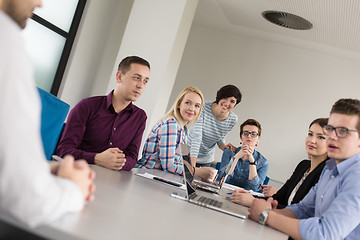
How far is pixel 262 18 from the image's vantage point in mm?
8023

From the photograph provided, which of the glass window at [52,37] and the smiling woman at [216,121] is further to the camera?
the glass window at [52,37]

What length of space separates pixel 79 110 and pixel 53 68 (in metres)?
3.28

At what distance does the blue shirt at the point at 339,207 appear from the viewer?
1.86m

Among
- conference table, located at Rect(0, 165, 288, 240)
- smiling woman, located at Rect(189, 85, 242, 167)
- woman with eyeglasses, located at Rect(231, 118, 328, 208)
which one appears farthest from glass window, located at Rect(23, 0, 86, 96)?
conference table, located at Rect(0, 165, 288, 240)

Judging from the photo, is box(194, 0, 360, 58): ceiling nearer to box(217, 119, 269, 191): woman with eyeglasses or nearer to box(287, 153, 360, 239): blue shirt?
box(217, 119, 269, 191): woman with eyeglasses

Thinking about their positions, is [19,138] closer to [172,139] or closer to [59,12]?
[172,139]

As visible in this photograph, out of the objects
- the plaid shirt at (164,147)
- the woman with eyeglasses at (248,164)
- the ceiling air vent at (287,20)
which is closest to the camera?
the plaid shirt at (164,147)

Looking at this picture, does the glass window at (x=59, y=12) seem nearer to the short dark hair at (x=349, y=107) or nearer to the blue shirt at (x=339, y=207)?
the short dark hair at (x=349, y=107)

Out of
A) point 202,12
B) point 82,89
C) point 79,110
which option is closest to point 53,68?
point 82,89

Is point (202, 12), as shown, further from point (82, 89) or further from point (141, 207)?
point (141, 207)

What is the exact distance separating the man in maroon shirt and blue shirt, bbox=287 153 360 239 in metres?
1.21

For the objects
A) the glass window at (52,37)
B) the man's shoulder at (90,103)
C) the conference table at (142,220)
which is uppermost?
the glass window at (52,37)

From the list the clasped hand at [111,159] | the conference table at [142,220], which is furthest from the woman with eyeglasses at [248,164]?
the conference table at [142,220]

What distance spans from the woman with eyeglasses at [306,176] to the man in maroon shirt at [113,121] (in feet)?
2.55
